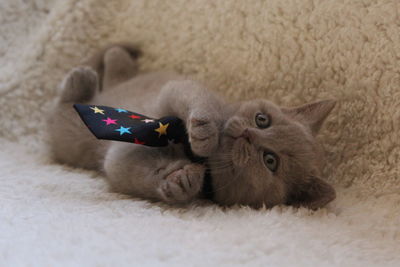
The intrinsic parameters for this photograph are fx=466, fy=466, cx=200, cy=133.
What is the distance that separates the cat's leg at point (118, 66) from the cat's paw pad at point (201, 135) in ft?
2.68

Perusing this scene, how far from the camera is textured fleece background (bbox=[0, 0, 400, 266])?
3.16ft

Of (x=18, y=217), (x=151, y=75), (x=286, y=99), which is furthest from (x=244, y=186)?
(x=151, y=75)

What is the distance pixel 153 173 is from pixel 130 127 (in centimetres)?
14

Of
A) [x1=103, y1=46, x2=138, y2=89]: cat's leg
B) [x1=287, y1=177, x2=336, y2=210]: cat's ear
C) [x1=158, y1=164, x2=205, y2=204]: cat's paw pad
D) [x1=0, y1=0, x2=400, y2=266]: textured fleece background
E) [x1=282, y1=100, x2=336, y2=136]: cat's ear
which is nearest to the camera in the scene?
[x1=0, y1=0, x2=400, y2=266]: textured fleece background

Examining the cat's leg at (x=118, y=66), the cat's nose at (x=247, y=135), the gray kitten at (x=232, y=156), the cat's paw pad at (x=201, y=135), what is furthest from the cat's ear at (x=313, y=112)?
the cat's leg at (x=118, y=66)

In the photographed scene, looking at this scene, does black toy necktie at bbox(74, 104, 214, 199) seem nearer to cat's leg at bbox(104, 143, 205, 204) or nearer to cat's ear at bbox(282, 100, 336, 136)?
cat's leg at bbox(104, 143, 205, 204)

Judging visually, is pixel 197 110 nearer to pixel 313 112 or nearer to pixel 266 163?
pixel 266 163

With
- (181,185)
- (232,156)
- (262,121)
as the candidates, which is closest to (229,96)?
(262,121)

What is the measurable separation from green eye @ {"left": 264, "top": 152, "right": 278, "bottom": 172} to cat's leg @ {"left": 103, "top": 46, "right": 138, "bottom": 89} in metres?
0.89

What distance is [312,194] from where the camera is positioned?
4.35 ft

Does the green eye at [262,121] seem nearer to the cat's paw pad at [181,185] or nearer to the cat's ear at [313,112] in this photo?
the cat's ear at [313,112]

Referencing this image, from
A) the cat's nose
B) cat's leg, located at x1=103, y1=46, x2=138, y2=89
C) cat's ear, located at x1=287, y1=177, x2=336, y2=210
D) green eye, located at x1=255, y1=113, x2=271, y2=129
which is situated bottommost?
cat's ear, located at x1=287, y1=177, x2=336, y2=210

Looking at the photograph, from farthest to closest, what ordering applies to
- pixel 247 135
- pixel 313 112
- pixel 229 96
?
pixel 229 96, pixel 313 112, pixel 247 135

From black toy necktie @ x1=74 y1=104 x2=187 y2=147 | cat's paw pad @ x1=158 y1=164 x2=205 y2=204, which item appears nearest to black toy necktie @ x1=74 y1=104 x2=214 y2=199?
black toy necktie @ x1=74 y1=104 x2=187 y2=147
